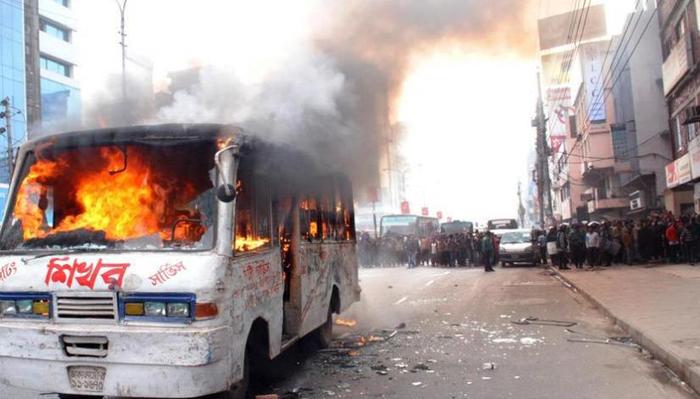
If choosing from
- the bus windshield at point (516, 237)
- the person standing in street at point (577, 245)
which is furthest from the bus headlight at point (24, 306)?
the bus windshield at point (516, 237)

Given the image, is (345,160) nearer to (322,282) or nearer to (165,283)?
(322,282)

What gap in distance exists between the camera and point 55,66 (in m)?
Result: 47.9

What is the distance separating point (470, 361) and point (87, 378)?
4419 mm

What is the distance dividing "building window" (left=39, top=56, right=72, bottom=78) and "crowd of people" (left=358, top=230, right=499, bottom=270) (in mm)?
30966

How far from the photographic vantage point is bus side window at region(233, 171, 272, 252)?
16.8 feet

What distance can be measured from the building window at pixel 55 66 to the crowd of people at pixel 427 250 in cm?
3097

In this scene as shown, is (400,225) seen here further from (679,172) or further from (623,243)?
(679,172)

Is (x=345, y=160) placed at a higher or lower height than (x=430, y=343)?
higher

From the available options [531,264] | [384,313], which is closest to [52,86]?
[531,264]

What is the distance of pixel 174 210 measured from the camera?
16.1ft

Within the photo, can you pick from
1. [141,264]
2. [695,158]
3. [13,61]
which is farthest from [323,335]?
[13,61]

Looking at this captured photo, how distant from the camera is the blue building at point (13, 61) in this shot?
37906 millimetres

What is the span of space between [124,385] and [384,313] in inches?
296

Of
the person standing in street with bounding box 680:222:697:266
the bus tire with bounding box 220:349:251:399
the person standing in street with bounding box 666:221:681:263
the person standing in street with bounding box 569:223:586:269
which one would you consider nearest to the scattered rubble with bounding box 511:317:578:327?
the bus tire with bounding box 220:349:251:399
